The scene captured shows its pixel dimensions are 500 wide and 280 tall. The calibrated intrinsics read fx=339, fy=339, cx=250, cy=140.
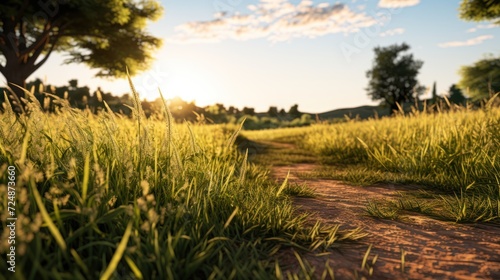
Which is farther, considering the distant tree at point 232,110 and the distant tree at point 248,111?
the distant tree at point 248,111

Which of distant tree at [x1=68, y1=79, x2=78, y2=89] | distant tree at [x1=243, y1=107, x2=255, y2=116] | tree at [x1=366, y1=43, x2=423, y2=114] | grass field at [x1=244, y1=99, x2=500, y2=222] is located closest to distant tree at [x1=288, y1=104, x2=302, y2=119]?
distant tree at [x1=243, y1=107, x2=255, y2=116]

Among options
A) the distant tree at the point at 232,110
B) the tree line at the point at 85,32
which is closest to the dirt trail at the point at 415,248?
the tree line at the point at 85,32

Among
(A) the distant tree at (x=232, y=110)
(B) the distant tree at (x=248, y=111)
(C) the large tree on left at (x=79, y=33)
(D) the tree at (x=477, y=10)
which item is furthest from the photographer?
(B) the distant tree at (x=248, y=111)

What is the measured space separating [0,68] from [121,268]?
16.6m

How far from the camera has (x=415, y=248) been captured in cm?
180

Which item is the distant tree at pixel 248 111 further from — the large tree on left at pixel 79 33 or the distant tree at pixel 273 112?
the large tree on left at pixel 79 33

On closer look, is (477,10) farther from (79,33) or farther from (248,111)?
(248,111)

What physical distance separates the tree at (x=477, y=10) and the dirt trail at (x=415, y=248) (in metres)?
→ 17.8

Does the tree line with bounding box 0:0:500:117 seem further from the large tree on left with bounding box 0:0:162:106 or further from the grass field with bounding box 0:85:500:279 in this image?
the grass field with bounding box 0:85:500:279

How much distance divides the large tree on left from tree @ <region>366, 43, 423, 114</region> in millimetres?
35526

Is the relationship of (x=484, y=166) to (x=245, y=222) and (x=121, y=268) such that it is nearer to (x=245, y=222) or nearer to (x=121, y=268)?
(x=245, y=222)

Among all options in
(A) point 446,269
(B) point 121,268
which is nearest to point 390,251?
(A) point 446,269

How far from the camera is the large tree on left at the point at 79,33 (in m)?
13.2

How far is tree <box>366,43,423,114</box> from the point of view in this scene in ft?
145
